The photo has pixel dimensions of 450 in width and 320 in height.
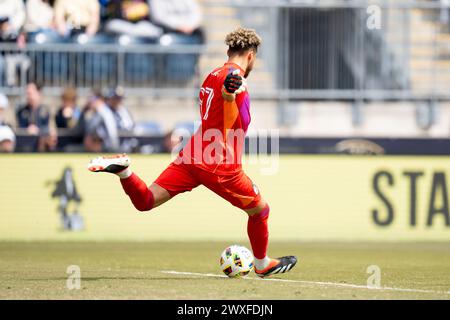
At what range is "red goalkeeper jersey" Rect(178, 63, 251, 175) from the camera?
11.0 metres

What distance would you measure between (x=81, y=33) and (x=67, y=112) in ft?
7.85

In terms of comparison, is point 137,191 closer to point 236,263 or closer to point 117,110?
point 236,263

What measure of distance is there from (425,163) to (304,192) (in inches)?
83.7

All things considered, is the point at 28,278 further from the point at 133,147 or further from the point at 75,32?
the point at 75,32

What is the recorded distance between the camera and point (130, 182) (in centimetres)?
1114

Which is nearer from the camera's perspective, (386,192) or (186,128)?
(386,192)

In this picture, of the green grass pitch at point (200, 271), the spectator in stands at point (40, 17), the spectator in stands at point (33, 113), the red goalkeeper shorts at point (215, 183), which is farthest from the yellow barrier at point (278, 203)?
the red goalkeeper shorts at point (215, 183)

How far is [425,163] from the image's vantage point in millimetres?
18859

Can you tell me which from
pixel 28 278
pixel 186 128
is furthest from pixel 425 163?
pixel 28 278

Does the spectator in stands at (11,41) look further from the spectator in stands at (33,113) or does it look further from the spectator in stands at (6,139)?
the spectator in stands at (6,139)

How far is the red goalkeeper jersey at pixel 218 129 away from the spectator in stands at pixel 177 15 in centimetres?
1145

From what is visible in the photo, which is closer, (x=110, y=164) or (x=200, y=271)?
(x=110, y=164)

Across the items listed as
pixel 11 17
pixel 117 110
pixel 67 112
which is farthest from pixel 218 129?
pixel 11 17

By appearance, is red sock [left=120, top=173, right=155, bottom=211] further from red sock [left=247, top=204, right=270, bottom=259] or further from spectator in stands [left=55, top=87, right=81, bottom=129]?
spectator in stands [left=55, top=87, right=81, bottom=129]
